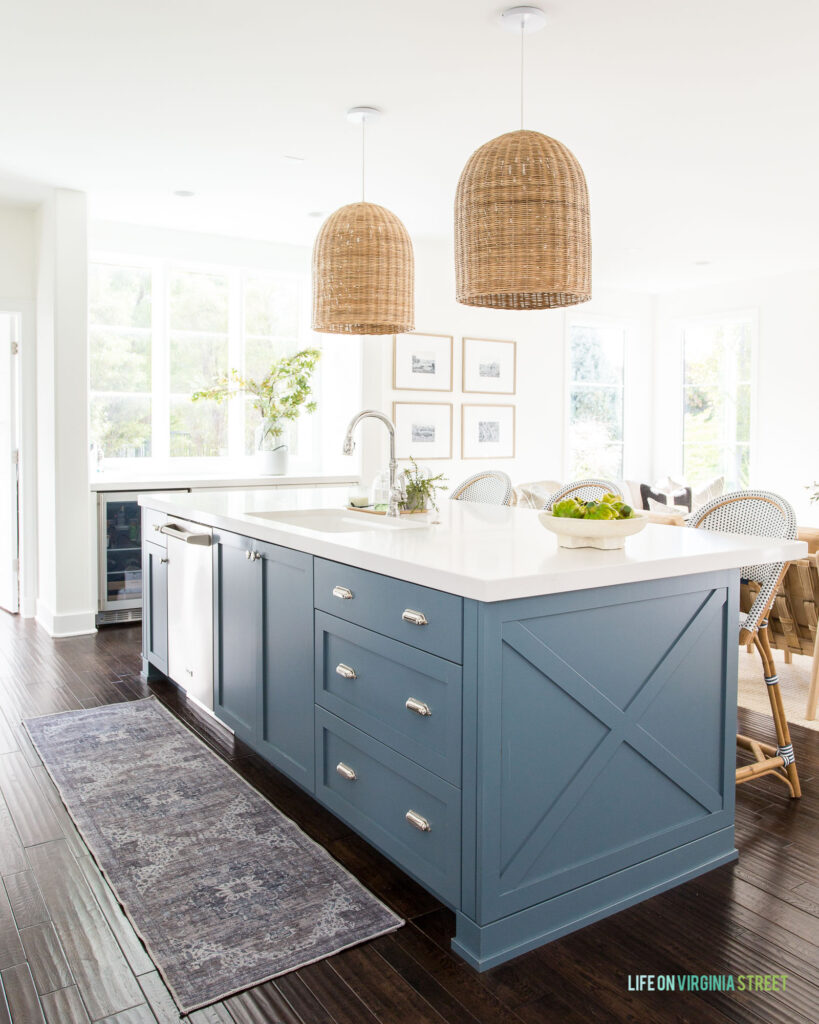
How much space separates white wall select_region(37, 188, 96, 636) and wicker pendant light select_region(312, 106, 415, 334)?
263 centimetres

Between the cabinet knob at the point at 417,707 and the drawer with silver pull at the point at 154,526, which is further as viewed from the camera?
the drawer with silver pull at the point at 154,526

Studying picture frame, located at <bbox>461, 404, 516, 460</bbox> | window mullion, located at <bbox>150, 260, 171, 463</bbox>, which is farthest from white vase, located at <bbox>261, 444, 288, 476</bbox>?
picture frame, located at <bbox>461, 404, 516, 460</bbox>

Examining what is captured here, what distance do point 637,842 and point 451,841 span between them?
535 millimetres

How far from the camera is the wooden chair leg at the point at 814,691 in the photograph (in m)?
3.50

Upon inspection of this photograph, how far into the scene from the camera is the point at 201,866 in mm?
2318

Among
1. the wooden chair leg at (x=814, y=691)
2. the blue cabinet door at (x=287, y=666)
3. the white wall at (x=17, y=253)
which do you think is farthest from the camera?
the white wall at (x=17, y=253)

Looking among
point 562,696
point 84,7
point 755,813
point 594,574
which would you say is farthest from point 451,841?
point 84,7

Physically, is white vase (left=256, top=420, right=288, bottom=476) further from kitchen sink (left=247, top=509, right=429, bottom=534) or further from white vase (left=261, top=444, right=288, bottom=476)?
kitchen sink (left=247, top=509, right=429, bottom=534)

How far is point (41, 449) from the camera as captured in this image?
17.7 ft

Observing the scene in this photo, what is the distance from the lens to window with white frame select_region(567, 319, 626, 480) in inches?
321

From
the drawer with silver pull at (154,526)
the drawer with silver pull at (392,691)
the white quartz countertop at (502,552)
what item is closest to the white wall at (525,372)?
the drawer with silver pull at (154,526)

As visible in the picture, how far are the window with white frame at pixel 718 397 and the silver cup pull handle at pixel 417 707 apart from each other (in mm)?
6577

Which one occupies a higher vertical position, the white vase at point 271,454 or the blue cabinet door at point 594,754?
the white vase at point 271,454

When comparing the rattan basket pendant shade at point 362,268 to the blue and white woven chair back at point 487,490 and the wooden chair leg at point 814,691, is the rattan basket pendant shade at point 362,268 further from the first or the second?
the wooden chair leg at point 814,691
